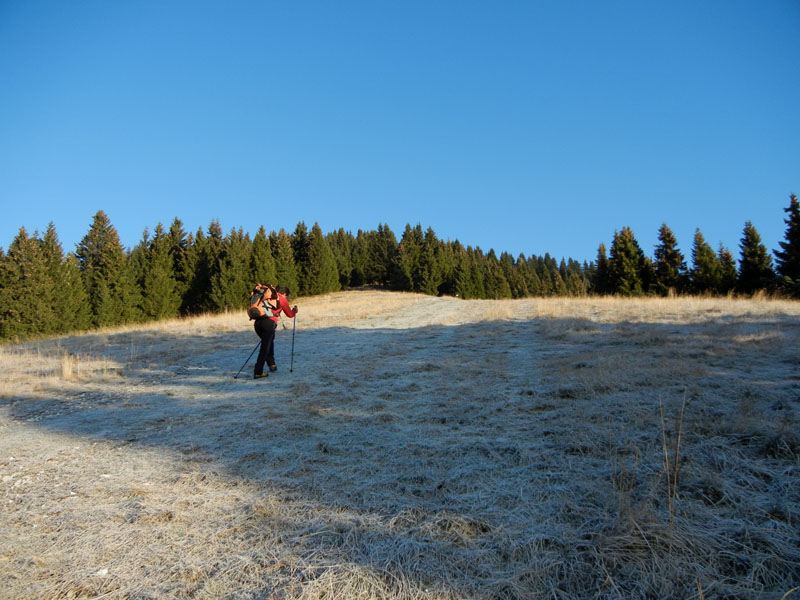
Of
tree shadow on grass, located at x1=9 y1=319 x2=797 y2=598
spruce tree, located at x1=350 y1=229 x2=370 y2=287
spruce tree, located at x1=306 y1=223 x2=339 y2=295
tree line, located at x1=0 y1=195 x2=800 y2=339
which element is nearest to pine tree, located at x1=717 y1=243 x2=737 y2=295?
tree line, located at x1=0 y1=195 x2=800 y2=339

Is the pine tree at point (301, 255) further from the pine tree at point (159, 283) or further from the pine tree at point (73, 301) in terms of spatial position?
the pine tree at point (73, 301)

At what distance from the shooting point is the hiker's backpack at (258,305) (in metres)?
8.38

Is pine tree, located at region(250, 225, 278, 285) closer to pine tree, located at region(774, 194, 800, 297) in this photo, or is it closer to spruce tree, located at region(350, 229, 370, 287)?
spruce tree, located at region(350, 229, 370, 287)

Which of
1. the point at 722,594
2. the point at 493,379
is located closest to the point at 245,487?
the point at 722,594

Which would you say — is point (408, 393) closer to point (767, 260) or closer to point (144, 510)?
point (144, 510)

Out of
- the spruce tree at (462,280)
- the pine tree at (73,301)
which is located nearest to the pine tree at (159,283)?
the pine tree at (73,301)

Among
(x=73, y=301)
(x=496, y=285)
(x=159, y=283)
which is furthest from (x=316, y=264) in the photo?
(x=496, y=285)

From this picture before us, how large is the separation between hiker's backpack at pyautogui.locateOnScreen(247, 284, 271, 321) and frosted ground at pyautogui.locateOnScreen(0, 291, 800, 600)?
1.47 meters

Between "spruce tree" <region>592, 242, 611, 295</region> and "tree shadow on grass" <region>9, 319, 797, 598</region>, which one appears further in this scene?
"spruce tree" <region>592, 242, 611, 295</region>

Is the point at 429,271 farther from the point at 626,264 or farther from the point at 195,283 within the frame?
the point at 195,283

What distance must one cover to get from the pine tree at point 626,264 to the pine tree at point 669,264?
1.77 meters

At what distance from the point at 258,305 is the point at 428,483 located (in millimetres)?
6214

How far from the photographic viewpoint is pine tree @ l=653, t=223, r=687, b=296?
3847 cm

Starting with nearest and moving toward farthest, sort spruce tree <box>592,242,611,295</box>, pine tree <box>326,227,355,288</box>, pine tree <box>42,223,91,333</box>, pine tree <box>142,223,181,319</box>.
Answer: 1. pine tree <box>42,223,91,333</box>
2. pine tree <box>142,223,181,319</box>
3. spruce tree <box>592,242,611,295</box>
4. pine tree <box>326,227,355,288</box>
